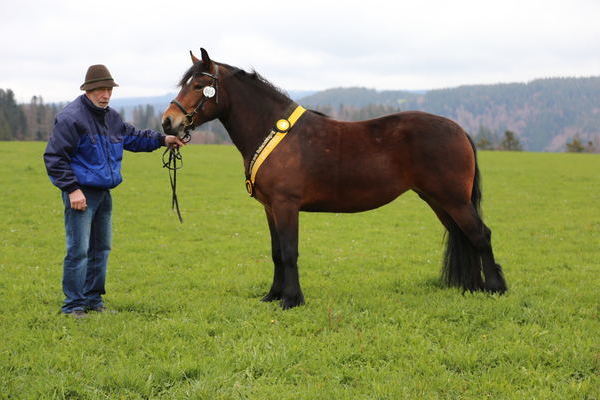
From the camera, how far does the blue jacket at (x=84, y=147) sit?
5.49 meters

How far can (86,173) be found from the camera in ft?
18.7

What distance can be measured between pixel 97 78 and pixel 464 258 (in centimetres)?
529

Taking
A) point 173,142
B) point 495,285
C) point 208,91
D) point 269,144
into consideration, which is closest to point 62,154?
point 173,142

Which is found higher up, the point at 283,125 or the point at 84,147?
the point at 283,125

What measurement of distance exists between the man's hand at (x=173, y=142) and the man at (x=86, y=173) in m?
0.04

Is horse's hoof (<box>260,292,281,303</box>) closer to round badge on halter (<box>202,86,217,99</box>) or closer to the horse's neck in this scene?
the horse's neck

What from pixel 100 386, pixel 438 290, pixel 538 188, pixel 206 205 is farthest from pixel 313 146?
pixel 538 188

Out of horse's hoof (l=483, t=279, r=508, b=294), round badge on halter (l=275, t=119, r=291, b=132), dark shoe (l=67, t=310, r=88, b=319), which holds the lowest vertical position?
dark shoe (l=67, t=310, r=88, b=319)

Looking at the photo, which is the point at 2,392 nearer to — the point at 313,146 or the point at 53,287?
the point at 53,287

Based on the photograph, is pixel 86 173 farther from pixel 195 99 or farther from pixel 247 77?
pixel 247 77

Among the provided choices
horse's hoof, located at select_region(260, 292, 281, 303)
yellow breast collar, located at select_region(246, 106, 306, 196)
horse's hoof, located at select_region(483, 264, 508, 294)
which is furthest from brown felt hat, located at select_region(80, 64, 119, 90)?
horse's hoof, located at select_region(483, 264, 508, 294)

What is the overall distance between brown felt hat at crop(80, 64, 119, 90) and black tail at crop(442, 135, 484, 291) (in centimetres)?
469

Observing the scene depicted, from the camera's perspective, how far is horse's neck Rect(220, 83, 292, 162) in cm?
639

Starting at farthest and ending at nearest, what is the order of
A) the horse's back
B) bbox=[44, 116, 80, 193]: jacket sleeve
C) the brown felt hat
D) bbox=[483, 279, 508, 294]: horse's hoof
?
bbox=[483, 279, 508, 294]: horse's hoof, the horse's back, the brown felt hat, bbox=[44, 116, 80, 193]: jacket sleeve
